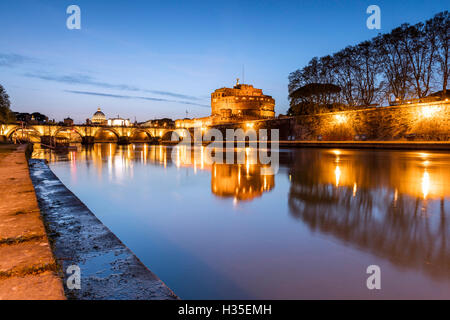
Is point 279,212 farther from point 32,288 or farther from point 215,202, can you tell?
point 32,288

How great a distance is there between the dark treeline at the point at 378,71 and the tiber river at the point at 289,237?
103 feet

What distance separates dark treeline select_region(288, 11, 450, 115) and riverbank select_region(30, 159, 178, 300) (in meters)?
36.1

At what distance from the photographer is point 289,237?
13.0 ft

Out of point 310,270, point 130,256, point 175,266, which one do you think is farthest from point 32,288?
point 310,270

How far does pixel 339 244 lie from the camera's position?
3.59m

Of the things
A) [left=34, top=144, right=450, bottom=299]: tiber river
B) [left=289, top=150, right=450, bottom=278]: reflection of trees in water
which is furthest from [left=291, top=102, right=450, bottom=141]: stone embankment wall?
[left=289, top=150, right=450, bottom=278]: reflection of trees in water

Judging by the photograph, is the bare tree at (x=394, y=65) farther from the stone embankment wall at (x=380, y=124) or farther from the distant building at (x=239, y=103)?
the distant building at (x=239, y=103)

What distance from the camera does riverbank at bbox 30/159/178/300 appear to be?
2102 mm

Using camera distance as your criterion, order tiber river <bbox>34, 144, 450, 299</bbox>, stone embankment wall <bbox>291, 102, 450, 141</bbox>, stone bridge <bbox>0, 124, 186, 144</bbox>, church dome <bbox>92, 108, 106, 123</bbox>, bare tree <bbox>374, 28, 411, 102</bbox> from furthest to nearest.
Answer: church dome <bbox>92, 108, 106, 123</bbox>, stone bridge <bbox>0, 124, 186, 144</bbox>, bare tree <bbox>374, 28, 411, 102</bbox>, stone embankment wall <bbox>291, 102, 450, 141</bbox>, tiber river <bbox>34, 144, 450, 299</bbox>

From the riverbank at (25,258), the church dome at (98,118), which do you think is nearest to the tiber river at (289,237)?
the riverbank at (25,258)

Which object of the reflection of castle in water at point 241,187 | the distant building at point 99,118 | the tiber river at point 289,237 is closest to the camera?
the tiber river at point 289,237

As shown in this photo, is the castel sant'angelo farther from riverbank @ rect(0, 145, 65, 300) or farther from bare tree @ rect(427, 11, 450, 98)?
riverbank @ rect(0, 145, 65, 300)

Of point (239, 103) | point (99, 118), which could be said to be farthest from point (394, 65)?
point (99, 118)

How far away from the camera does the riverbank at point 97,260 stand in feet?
6.89
